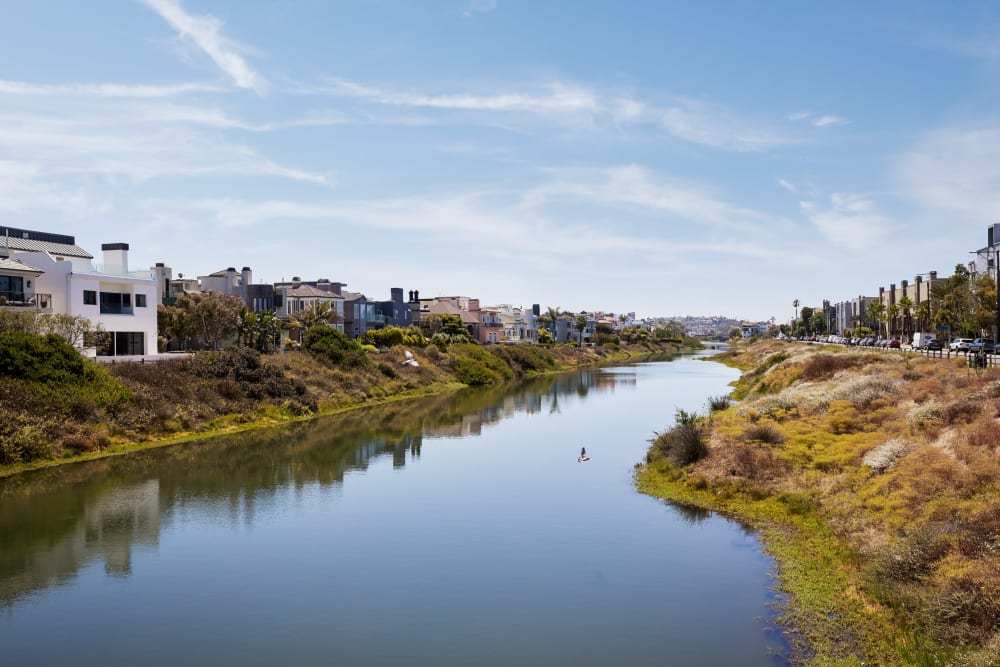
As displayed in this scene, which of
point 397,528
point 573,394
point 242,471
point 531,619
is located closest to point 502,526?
point 397,528

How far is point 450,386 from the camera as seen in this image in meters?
94.5

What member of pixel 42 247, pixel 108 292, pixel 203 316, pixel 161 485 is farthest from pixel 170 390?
pixel 203 316

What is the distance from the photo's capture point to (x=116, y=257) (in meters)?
61.8

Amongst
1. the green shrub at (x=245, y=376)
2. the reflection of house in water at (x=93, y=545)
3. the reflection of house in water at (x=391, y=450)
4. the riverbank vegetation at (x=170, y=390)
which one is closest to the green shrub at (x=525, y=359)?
the riverbank vegetation at (x=170, y=390)

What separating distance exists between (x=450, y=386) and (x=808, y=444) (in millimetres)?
63276

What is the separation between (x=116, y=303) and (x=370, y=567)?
4606 centimetres

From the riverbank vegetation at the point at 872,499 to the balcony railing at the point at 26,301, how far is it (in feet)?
143

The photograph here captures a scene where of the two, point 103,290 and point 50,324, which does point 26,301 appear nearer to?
point 50,324

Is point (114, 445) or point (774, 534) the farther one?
point (114, 445)

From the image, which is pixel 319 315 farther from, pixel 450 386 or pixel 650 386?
pixel 650 386

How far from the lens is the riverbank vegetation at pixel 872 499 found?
1609cm

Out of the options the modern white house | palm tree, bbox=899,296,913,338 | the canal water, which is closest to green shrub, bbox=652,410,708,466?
the canal water

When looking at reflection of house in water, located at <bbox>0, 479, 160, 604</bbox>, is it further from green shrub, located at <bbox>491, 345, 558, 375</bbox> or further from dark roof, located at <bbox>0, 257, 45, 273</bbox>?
green shrub, located at <bbox>491, 345, 558, 375</bbox>

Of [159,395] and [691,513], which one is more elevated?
[159,395]
